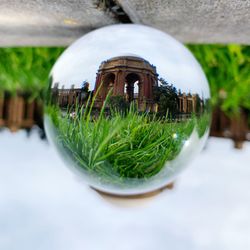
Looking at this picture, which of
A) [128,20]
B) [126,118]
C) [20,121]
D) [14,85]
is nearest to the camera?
[126,118]

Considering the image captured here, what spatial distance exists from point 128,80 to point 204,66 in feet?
4.24

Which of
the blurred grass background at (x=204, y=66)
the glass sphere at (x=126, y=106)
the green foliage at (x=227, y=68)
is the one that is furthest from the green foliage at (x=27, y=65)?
the glass sphere at (x=126, y=106)

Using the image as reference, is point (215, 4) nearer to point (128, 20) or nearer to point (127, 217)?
point (128, 20)

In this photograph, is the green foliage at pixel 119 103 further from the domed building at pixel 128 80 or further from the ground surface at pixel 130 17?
the ground surface at pixel 130 17

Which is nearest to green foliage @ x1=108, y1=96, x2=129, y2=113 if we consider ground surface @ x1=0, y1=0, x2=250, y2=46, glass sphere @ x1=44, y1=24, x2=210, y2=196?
glass sphere @ x1=44, y1=24, x2=210, y2=196

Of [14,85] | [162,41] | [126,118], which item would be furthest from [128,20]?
[14,85]

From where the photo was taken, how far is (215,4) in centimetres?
61

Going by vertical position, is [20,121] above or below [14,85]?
below

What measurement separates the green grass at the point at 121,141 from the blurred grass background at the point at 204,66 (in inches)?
44.3

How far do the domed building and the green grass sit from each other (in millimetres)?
21

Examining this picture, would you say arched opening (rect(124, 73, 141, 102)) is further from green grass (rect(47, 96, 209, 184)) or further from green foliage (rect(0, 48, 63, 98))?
green foliage (rect(0, 48, 63, 98))

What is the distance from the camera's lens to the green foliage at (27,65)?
5.73 feet

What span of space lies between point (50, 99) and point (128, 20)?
0.83 ft

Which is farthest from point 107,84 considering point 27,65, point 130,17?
point 27,65
